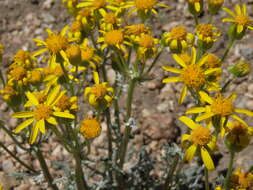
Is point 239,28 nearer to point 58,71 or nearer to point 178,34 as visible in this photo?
point 178,34

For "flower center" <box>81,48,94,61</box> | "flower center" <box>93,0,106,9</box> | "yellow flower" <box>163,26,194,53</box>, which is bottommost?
"flower center" <box>81,48,94,61</box>

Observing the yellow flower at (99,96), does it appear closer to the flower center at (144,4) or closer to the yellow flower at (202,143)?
the yellow flower at (202,143)

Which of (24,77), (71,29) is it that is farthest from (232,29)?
(24,77)

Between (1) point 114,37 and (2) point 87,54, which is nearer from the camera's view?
(1) point 114,37

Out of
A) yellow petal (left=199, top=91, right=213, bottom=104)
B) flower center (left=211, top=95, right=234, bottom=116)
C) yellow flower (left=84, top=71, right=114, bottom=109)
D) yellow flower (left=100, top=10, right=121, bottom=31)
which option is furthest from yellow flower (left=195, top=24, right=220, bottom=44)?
yellow flower (left=84, top=71, right=114, bottom=109)

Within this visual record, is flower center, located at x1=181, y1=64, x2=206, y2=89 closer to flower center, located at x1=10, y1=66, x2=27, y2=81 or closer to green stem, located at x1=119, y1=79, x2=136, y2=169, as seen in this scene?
green stem, located at x1=119, y1=79, x2=136, y2=169

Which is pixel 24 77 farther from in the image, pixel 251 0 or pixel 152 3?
pixel 251 0

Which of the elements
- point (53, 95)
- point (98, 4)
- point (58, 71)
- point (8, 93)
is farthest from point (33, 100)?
point (98, 4)
